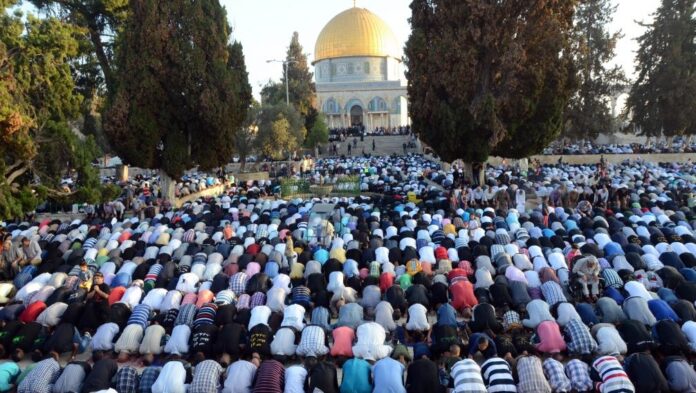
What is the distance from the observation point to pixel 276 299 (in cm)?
794

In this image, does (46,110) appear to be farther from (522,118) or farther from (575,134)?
(575,134)

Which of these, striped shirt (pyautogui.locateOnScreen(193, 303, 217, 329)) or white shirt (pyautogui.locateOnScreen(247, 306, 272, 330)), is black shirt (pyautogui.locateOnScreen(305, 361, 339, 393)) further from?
striped shirt (pyautogui.locateOnScreen(193, 303, 217, 329))

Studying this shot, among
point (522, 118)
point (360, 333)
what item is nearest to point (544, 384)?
point (360, 333)

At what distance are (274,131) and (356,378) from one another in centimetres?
2299

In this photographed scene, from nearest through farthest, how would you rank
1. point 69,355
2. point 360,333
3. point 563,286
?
point 360,333, point 69,355, point 563,286

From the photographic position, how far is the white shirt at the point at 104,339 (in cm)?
690

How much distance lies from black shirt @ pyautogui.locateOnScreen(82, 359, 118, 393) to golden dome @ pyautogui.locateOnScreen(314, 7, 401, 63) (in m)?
51.9

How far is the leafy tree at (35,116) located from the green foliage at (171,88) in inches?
111

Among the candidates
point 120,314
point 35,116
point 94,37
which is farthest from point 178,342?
point 94,37

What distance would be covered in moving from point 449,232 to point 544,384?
671 cm

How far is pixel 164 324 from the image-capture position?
7586 mm

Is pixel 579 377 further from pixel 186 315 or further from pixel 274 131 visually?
pixel 274 131

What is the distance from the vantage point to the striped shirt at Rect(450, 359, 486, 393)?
5.16m

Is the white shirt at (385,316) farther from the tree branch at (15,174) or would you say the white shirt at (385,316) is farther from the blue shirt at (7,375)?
the tree branch at (15,174)
